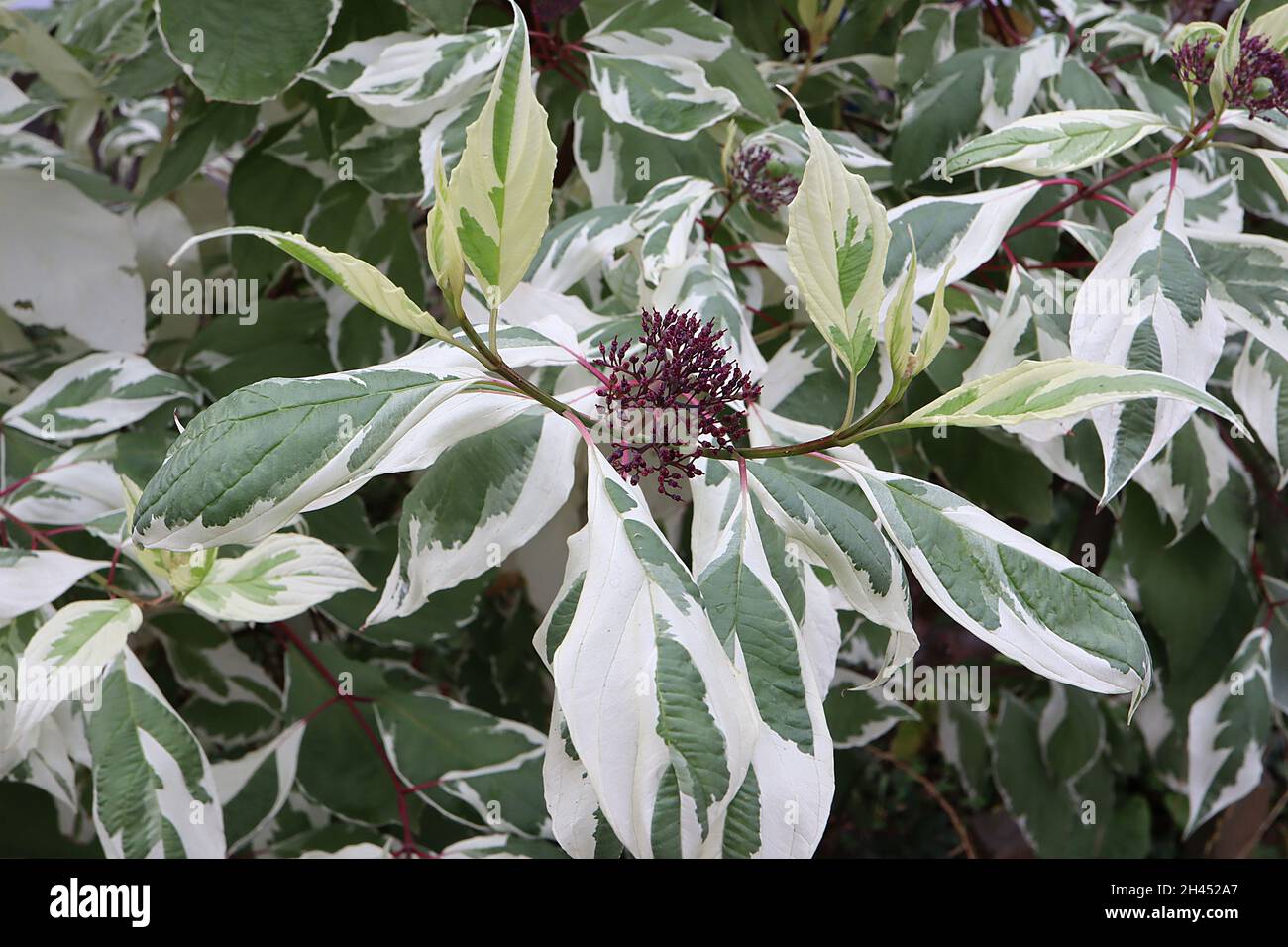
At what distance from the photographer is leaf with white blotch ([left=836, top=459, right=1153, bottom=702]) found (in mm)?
317

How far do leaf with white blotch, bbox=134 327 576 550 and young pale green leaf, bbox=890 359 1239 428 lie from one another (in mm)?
166

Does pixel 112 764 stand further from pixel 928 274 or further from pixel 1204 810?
pixel 1204 810

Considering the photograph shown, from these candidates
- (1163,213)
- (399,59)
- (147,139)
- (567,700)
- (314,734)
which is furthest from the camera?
(147,139)

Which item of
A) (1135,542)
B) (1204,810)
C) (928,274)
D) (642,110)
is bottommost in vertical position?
(1204,810)

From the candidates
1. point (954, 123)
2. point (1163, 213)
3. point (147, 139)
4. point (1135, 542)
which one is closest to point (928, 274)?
point (1163, 213)

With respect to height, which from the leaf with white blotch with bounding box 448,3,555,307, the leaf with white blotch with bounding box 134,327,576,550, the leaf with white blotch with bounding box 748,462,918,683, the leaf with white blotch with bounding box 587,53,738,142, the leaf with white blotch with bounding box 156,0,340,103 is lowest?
the leaf with white blotch with bounding box 748,462,918,683

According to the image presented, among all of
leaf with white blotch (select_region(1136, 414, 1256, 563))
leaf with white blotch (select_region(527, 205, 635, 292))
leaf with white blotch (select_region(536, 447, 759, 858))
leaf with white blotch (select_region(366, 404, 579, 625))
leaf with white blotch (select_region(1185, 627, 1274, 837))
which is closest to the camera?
leaf with white blotch (select_region(536, 447, 759, 858))

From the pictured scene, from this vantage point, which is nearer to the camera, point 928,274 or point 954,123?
point 928,274

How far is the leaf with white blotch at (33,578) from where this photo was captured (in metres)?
0.50

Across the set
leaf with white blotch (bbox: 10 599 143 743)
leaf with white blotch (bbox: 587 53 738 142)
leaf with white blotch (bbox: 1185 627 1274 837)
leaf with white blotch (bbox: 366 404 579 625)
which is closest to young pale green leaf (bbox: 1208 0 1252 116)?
leaf with white blotch (bbox: 587 53 738 142)

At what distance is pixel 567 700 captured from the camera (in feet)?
0.94

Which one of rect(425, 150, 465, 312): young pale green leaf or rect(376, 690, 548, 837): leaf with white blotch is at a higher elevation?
rect(425, 150, 465, 312): young pale green leaf

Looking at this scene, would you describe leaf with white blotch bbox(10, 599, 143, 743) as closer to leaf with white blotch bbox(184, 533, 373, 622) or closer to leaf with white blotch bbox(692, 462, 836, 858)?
leaf with white blotch bbox(184, 533, 373, 622)

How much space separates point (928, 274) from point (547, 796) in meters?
0.30
